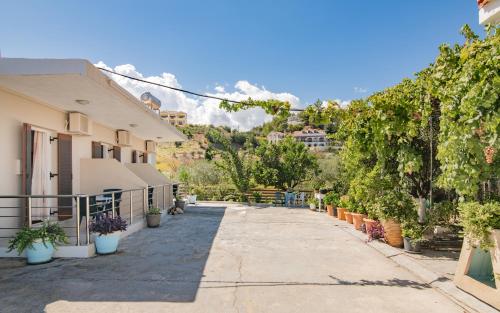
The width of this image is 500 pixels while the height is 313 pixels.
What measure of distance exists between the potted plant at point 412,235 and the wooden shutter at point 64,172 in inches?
321

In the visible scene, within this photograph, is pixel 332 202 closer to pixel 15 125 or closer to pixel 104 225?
pixel 104 225

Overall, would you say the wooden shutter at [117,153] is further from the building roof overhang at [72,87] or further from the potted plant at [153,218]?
the potted plant at [153,218]

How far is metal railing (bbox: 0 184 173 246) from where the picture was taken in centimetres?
614

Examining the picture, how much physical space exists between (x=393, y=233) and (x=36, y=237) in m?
7.01

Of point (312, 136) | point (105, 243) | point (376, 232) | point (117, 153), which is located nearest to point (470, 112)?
point (376, 232)

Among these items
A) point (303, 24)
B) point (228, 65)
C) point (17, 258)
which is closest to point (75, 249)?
point (17, 258)

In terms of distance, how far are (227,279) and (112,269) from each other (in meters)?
1.98

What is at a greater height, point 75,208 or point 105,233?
point 75,208

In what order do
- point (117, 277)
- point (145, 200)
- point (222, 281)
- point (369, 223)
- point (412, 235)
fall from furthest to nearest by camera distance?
point (145, 200) < point (369, 223) < point (412, 235) < point (117, 277) < point (222, 281)

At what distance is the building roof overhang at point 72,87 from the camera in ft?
16.9

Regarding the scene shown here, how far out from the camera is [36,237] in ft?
18.4

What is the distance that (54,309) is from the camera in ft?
12.4

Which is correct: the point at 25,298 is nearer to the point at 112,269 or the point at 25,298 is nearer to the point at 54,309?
the point at 54,309

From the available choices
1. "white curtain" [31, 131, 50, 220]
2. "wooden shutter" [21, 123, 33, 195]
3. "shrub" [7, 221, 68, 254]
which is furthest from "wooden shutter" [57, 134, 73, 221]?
"shrub" [7, 221, 68, 254]
